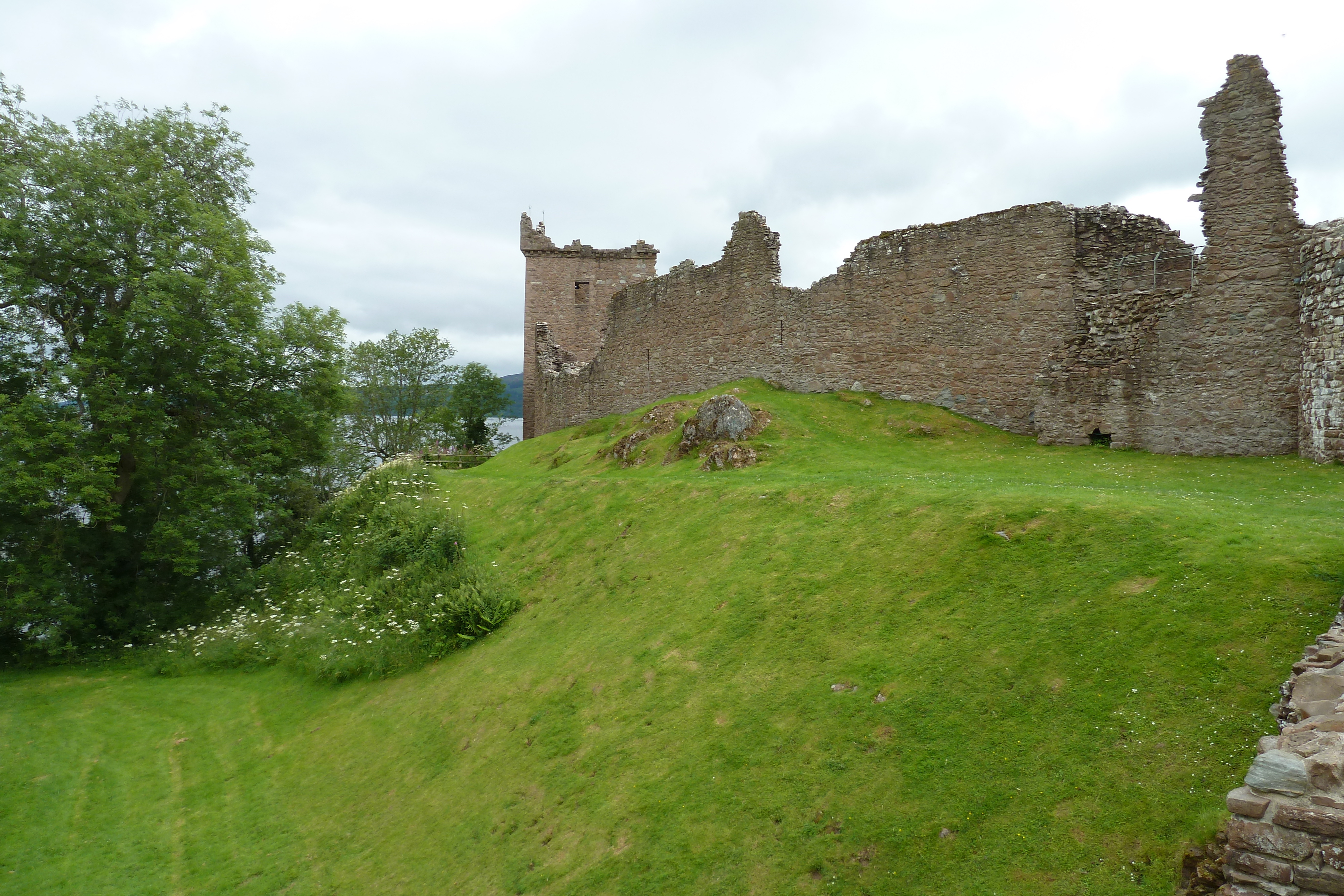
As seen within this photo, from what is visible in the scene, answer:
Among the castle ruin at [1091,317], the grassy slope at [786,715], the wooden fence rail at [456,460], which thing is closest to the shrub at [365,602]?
the grassy slope at [786,715]

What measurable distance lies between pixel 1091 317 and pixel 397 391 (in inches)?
1902

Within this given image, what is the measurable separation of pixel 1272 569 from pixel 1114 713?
8.43ft

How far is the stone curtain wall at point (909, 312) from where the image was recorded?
1833cm

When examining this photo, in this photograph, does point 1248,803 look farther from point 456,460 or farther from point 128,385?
point 456,460

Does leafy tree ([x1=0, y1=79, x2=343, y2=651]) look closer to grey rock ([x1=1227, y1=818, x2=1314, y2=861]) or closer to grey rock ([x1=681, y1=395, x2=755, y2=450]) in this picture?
grey rock ([x1=681, y1=395, x2=755, y2=450])

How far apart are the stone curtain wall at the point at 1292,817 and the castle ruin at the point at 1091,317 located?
11.6 metres

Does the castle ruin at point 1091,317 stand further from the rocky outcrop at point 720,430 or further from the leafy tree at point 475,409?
the leafy tree at point 475,409

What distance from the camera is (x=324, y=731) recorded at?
1391 centimetres

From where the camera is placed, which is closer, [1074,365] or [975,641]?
[975,641]

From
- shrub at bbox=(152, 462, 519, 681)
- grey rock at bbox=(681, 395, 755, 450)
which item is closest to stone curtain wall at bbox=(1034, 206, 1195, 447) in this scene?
grey rock at bbox=(681, 395, 755, 450)

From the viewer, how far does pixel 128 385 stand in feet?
69.6

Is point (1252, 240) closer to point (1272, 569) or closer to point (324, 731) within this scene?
point (1272, 569)

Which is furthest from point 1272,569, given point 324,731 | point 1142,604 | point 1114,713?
point 324,731

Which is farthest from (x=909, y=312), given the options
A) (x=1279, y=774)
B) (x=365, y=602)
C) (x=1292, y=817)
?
(x=1292, y=817)
